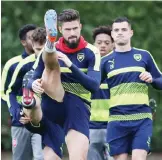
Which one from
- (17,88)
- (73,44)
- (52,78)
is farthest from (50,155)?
(17,88)

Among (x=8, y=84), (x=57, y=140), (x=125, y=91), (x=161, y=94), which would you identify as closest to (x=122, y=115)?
(x=125, y=91)

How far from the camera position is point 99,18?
21.3 metres

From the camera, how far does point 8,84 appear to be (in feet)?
43.2

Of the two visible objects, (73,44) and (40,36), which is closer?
(73,44)

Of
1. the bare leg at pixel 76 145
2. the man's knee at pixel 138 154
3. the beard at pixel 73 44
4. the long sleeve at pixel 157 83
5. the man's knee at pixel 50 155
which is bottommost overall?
the man's knee at pixel 138 154

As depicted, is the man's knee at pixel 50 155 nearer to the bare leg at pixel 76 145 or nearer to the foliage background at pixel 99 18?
the bare leg at pixel 76 145

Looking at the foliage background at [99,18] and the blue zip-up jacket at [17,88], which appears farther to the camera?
the foliage background at [99,18]

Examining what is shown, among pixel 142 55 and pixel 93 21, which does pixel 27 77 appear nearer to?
pixel 142 55

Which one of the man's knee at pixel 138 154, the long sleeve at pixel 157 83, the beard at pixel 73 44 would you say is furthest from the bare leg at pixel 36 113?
the long sleeve at pixel 157 83

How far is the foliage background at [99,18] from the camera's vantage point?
69.1 feet

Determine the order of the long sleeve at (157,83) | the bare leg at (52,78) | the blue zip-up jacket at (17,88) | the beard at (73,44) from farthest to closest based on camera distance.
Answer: the blue zip-up jacket at (17,88) → the long sleeve at (157,83) → the beard at (73,44) → the bare leg at (52,78)

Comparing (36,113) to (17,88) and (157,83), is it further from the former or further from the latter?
(17,88)

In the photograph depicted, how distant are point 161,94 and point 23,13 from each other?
3.41 m

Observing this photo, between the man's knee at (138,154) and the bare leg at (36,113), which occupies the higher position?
the bare leg at (36,113)
